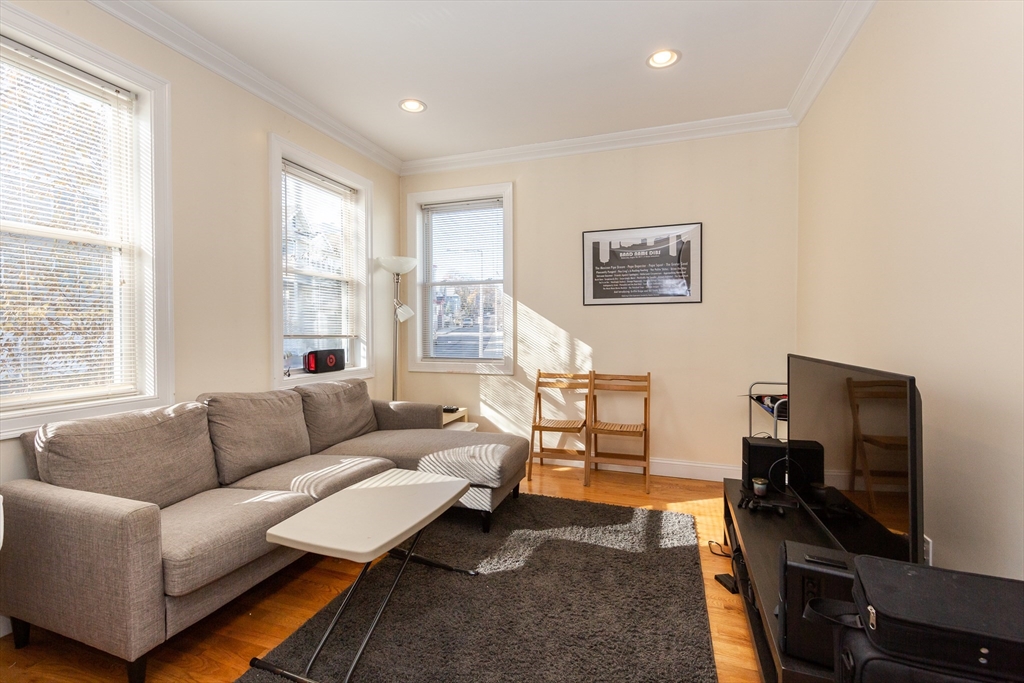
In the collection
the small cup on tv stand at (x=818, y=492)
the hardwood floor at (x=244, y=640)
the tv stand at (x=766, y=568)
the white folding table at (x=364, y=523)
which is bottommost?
the hardwood floor at (x=244, y=640)

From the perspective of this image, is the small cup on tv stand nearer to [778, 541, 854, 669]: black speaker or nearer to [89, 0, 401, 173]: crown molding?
[778, 541, 854, 669]: black speaker

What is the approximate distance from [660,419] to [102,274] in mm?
3629

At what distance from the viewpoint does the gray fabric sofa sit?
1453 mm

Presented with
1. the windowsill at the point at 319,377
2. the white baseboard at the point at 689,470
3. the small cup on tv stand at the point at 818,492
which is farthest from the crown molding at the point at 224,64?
the small cup on tv stand at the point at 818,492

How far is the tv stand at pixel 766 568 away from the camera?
1152 mm

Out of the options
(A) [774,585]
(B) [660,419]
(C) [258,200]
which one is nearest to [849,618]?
(A) [774,585]

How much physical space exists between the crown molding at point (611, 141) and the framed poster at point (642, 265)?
0.69 meters

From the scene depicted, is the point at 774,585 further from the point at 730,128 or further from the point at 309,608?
the point at 730,128

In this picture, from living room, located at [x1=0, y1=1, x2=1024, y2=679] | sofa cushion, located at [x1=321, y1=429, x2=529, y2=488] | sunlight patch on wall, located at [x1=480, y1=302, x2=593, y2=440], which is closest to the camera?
living room, located at [x1=0, y1=1, x2=1024, y2=679]

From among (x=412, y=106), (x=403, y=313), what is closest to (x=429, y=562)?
(x=403, y=313)


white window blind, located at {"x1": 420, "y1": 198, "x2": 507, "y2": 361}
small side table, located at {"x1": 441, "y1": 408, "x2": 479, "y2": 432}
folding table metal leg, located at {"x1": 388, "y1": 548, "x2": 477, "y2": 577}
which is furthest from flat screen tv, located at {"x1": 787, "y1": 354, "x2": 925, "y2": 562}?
white window blind, located at {"x1": 420, "y1": 198, "x2": 507, "y2": 361}

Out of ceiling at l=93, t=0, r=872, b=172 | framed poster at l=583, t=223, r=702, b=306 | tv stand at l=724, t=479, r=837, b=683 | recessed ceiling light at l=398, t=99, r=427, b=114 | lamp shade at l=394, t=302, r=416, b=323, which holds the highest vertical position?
recessed ceiling light at l=398, t=99, r=427, b=114

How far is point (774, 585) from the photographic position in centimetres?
144

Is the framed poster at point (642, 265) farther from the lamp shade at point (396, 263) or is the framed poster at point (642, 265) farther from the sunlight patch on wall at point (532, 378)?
the lamp shade at point (396, 263)
